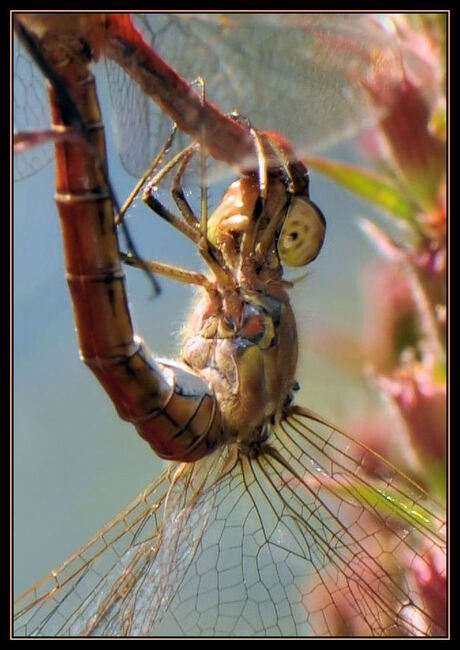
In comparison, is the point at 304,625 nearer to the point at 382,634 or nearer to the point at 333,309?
the point at 382,634

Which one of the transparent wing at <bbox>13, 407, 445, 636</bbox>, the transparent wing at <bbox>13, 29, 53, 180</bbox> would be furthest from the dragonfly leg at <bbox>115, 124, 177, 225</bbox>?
the transparent wing at <bbox>13, 407, 445, 636</bbox>

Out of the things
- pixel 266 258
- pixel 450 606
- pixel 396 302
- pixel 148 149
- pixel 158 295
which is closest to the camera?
pixel 158 295

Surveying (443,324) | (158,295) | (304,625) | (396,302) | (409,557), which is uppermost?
(396,302)

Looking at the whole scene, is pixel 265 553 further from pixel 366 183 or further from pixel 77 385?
pixel 77 385

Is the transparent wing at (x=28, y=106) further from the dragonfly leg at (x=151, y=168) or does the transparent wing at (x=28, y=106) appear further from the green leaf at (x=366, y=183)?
the green leaf at (x=366, y=183)

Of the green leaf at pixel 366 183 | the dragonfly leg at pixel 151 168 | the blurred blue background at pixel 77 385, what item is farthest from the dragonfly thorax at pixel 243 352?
the green leaf at pixel 366 183

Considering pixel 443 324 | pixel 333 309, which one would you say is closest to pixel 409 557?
pixel 443 324

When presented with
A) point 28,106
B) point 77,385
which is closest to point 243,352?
point 28,106
